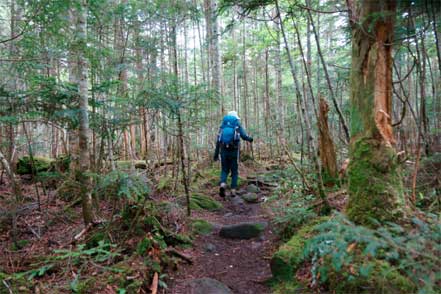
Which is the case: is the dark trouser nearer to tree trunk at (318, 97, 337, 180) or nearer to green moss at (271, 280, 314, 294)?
tree trunk at (318, 97, 337, 180)

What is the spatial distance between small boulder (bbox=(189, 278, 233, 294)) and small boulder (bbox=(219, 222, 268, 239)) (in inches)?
60.5

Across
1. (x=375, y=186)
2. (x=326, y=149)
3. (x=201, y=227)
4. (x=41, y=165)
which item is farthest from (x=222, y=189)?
(x=41, y=165)

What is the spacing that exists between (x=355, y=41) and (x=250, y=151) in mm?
9784

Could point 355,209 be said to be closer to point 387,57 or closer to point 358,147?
point 358,147

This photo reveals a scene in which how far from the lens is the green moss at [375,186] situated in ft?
10.6

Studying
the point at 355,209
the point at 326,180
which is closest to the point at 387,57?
the point at 355,209

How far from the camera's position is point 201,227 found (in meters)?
5.69

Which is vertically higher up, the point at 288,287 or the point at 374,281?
the point at 374,281

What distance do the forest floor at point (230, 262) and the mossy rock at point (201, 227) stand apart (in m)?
0.10

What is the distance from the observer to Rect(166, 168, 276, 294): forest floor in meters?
3.80

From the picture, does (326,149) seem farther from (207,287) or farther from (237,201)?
(207,287)

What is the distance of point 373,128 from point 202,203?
479 cm

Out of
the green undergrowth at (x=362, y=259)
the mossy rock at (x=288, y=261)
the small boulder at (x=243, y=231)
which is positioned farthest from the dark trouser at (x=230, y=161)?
the mossy rock at (x=288, y=261)

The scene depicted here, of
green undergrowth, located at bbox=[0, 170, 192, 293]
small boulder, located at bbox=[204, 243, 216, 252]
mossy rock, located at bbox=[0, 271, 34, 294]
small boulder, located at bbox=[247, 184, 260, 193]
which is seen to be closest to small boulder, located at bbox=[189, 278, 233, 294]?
green undergrowth, located at bbox=[0, 170, 192, 293]
